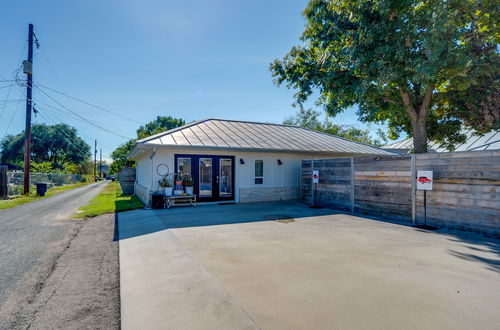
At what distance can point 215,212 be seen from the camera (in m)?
9.04

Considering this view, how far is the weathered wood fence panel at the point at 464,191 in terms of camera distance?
5.82m

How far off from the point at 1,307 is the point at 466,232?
9213 mm

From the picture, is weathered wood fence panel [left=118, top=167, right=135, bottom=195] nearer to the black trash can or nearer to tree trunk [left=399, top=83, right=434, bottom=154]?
the black trash can

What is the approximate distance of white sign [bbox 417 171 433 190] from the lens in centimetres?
676

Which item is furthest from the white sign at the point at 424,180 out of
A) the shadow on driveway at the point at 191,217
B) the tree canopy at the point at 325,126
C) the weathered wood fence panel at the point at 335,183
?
the tree canopy at the point at 325,126

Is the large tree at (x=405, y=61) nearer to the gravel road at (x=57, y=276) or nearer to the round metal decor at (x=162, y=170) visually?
the round metal decor at (x=162, y=170)

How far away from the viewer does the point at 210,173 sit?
1138 centimetres

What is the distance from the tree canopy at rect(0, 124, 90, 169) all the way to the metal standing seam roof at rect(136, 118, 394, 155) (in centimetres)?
4023

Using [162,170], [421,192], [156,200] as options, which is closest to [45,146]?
[162,170]

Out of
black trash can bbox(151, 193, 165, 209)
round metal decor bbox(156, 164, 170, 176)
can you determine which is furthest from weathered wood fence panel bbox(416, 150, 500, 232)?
round metal decor bbox(156, 164, 170, 176)

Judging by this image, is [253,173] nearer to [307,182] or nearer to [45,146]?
[307,182]

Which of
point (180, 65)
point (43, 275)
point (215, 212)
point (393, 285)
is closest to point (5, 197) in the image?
point (180, 65)

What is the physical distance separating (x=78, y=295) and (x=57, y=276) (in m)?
0.98

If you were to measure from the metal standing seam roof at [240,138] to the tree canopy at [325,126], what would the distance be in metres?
18.1
